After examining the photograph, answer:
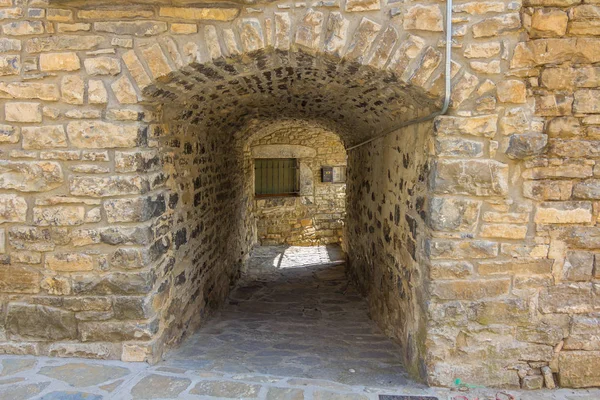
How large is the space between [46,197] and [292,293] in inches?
141

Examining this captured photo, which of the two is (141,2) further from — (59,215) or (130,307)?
(130,307)

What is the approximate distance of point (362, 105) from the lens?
370 centimetres

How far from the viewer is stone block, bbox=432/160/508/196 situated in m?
2.43

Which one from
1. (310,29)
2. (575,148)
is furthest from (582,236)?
(310,29)

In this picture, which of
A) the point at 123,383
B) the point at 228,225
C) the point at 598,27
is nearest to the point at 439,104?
the point at 598,27

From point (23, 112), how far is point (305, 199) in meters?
7.70

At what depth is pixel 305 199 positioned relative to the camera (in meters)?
10.0

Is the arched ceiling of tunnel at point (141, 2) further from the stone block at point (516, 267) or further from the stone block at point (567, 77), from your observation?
the stone block at point (516, 267)

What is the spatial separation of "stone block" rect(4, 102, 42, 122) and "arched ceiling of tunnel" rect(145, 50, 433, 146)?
0.70m

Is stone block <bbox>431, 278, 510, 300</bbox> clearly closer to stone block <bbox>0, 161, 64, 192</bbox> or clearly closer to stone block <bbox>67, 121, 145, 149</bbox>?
stone block <bbox>67, 121, 145, 149</bbox>

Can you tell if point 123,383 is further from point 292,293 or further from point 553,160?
point 292,293

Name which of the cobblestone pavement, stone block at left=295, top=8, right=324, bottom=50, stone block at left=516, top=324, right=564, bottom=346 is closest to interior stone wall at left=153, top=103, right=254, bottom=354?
the cobblestone pavement

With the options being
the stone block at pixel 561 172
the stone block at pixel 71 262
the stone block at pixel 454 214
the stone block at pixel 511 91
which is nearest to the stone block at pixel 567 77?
the stone block at pixel 511 91

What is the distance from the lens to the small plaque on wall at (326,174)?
9945mm
